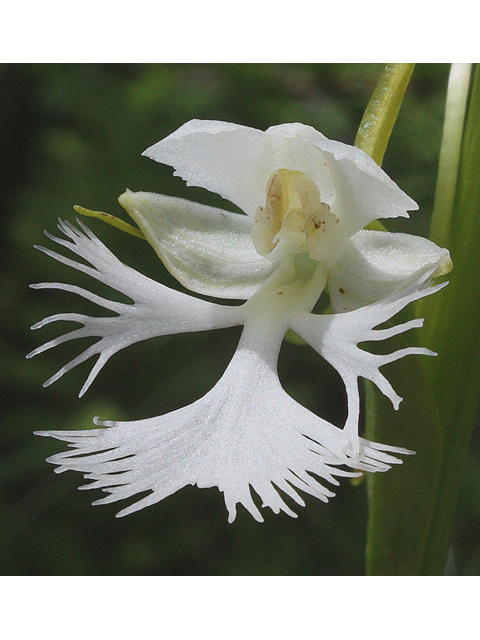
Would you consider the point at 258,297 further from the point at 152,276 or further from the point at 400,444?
the point at 152,276

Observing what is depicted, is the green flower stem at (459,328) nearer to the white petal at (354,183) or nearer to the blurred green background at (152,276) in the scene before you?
the white petal at (354,183)

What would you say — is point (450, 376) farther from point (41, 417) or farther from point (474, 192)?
point (41, 417)

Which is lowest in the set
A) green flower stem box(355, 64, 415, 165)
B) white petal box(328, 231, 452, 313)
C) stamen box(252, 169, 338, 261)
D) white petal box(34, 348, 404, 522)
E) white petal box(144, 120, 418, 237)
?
white petal box(34, 348, 404, 522)

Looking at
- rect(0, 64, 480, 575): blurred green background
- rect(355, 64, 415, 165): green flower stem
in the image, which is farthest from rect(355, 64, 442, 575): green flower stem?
rect(0, 64, 480, 575): blurred green background

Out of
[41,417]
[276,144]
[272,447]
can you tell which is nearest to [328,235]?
[276,144]

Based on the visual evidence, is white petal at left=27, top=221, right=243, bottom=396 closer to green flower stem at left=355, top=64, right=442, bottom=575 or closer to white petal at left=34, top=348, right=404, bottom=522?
white petal at left=34, top=348, right=404, bottom=522
